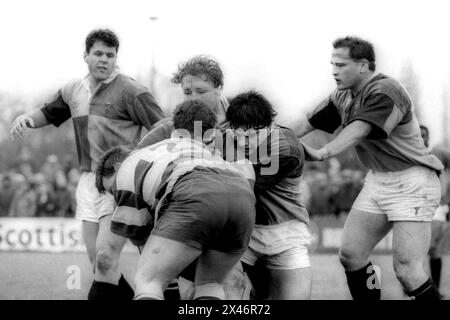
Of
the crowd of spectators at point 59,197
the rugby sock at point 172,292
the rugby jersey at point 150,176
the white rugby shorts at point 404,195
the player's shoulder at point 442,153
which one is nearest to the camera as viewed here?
the rugby jersey at point 150,176

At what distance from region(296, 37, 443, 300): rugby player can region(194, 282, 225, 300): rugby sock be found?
5.32ft

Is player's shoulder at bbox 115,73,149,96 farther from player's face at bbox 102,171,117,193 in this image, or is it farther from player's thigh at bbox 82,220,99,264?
player's face at bbox 102,171,117,193

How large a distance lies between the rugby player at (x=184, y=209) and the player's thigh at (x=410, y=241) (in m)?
1.61

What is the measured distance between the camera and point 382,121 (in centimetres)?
618

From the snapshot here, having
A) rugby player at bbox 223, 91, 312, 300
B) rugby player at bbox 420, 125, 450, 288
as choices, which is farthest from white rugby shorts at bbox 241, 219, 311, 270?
rugby player at bbox 420, 125, 450, 288

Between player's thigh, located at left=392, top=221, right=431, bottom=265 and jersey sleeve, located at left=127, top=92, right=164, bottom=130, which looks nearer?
player's thigh, located at left=392, top=221, right=431, bottom=265

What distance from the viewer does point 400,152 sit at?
654 cm

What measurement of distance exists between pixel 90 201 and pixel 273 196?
1.87 meters

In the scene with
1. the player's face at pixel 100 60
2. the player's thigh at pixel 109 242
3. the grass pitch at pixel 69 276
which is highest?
the player's face at pixel 100 60

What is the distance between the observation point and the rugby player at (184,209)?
4.86 metres

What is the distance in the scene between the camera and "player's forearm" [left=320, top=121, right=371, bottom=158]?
230 inches

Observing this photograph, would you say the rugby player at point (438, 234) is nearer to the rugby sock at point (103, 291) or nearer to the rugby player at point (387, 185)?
the rugby player at point (387, 185)

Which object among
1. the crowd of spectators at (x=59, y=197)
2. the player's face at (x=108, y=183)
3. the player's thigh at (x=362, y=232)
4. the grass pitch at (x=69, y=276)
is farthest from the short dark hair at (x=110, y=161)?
A: the crowd of spectators at (x=59, y=197)
